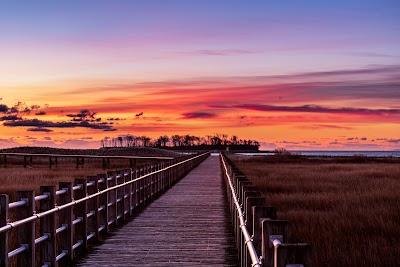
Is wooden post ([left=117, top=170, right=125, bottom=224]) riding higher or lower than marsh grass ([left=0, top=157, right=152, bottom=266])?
higher

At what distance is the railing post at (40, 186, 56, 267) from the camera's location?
30.5ft

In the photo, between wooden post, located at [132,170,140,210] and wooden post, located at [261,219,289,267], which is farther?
wooden post, located at [132,170,140,210]

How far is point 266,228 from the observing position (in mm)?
5441

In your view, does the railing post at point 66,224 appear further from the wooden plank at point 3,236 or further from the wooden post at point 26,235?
the wooden plank at point 3,236

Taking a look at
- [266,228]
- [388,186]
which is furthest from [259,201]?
[388,186]

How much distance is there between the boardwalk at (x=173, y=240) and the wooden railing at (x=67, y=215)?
0.36 metres

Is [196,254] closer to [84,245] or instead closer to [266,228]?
[84,245]

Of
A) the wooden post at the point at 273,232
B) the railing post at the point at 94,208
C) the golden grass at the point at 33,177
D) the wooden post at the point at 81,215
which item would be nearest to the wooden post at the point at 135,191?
the railing post at the point at 94,208

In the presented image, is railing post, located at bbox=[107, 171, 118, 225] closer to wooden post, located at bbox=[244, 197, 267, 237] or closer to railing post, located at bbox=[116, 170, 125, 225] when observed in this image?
railing post, located at bbox=[116, 170, 125, 225]

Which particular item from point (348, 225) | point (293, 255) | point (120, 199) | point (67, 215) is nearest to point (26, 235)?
point (67, 215)

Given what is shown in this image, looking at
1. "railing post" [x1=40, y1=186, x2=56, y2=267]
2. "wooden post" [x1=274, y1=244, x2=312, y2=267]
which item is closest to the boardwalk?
"railing post" [x1=40, y1=186, x2=56, y2=267]

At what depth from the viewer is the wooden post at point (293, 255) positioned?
422 cm

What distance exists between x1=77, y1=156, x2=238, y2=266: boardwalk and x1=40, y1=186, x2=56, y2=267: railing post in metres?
0.97

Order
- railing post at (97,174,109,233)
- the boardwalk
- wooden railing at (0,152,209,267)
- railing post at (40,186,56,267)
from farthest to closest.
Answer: railing post at (97,174,109,233)
the boardwalk
railing post at (40,186,56,267)
wooden railing at (0,152,209,267)
